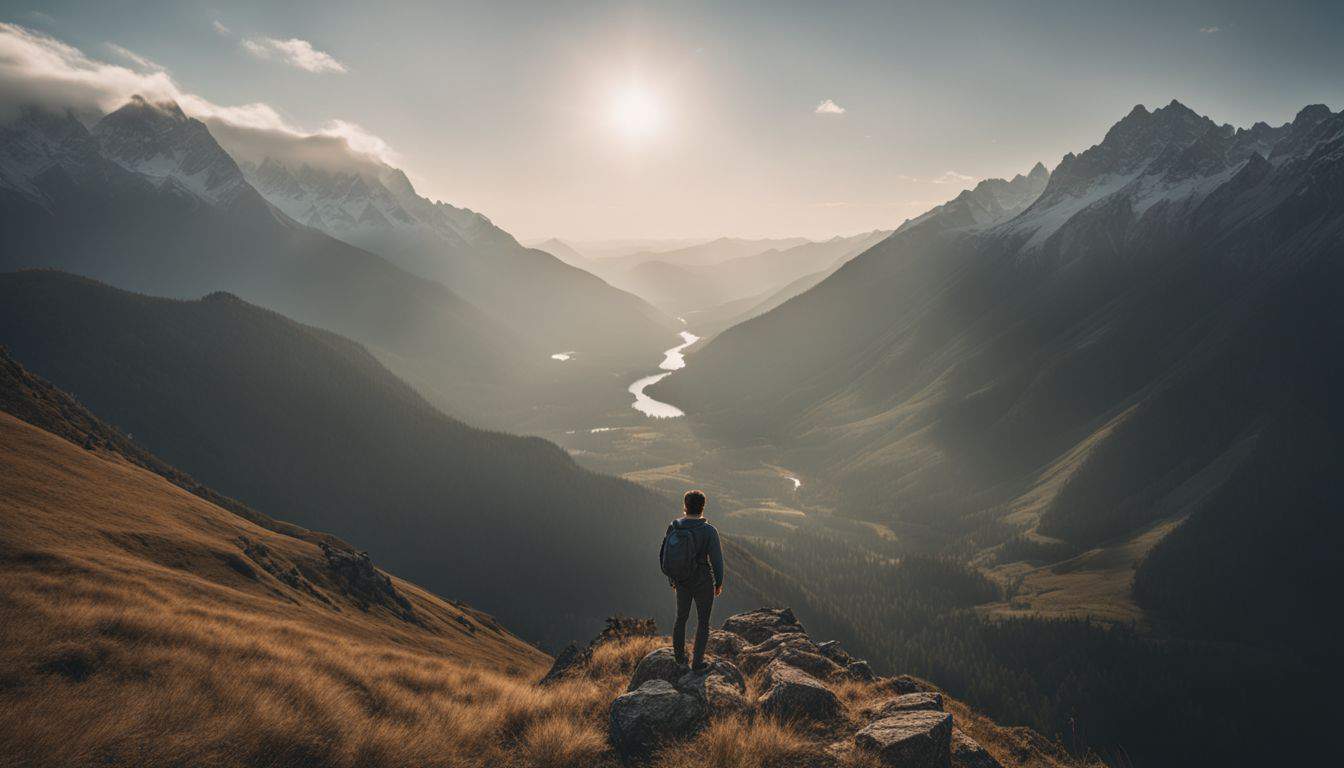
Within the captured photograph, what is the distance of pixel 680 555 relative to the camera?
16906 mm

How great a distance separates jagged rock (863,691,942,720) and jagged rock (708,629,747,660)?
6.83m

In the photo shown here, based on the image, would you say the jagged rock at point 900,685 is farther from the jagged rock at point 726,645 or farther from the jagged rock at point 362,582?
the jagged rock at point 362,582

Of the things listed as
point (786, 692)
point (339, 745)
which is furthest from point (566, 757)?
point (786, 692)

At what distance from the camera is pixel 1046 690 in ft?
630

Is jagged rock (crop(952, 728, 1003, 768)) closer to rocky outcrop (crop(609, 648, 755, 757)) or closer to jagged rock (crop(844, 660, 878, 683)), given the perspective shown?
rocky outcrop (crop(609, 648, 755, 757))

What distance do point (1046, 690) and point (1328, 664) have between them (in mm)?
93500

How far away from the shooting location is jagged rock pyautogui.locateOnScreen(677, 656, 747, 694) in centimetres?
1675

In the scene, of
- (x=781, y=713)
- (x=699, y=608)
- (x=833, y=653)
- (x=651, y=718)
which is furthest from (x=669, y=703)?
(x=833, y=653)

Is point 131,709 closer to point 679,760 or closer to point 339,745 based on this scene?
point 339,745

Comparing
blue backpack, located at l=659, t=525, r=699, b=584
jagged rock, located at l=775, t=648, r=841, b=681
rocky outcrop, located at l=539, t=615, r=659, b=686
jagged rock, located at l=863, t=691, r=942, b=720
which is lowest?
rocky outcrop, located at l=539, t=615, r=659, b=686

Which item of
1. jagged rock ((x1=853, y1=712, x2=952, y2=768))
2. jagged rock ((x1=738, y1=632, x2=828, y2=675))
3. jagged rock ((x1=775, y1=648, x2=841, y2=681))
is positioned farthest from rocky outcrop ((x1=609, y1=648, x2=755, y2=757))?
jagged rock ((x1=775, y1=648, x2=841, y2=681))

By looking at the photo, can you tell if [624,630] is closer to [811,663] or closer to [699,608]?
[811,663]

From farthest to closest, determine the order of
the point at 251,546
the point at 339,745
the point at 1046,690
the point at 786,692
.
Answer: the point at 1046,690, the point at 251,546, the point at 786,692, the point at 339,745

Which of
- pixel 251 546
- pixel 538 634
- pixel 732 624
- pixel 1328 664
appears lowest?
pixel 538 634
